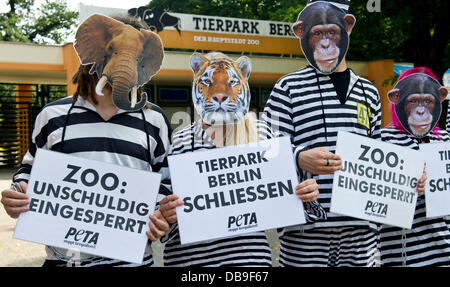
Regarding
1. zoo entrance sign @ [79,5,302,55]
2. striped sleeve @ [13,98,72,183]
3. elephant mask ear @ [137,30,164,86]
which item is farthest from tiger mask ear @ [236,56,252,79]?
zoo entrance sign @ [79,5,302,55]

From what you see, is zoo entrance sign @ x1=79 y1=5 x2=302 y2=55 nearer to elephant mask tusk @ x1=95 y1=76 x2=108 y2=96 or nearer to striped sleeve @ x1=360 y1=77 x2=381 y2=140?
striped sleeve @ x1=360 y1=77 x2=381 y2=140

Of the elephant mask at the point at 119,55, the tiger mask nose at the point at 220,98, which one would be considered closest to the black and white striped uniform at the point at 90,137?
the elephant mask at the point at 119,55

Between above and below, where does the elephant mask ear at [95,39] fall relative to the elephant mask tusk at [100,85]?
above

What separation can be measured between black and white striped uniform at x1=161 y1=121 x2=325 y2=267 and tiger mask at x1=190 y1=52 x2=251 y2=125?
0.12 meters

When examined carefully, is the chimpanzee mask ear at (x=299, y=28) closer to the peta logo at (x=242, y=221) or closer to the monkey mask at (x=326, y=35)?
the monkey mask at (x=326, y=35)

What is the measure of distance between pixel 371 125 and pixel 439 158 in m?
0.58

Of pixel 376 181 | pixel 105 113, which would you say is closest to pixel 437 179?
pixel 376 181

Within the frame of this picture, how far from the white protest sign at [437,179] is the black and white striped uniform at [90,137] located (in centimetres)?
165

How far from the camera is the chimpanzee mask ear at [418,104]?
300 centimetres

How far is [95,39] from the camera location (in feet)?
7.36

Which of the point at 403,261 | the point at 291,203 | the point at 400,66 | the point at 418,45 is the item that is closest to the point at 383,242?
the point at 403,261
